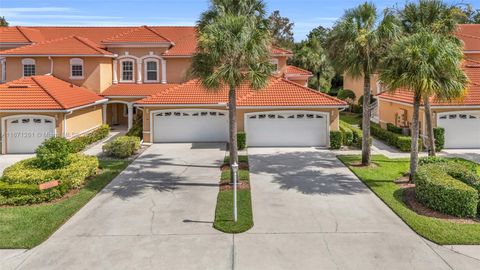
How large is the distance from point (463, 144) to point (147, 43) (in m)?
21.8

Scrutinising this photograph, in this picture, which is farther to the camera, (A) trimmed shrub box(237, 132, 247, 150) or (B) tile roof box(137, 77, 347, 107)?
(B) tile roof box(137, 77, 347, 107)

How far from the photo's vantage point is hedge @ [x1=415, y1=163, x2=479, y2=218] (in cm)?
1263

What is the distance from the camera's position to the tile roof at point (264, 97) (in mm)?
24375

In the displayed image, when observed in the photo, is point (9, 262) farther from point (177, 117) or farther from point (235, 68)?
point (177, 117)

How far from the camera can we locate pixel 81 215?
13188 millimetres

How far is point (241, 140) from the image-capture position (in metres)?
23.8

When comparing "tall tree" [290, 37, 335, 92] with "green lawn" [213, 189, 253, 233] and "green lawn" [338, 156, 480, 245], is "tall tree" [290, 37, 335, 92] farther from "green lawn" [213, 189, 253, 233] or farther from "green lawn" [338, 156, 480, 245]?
"green lawn" [213, 189, 253, 233]

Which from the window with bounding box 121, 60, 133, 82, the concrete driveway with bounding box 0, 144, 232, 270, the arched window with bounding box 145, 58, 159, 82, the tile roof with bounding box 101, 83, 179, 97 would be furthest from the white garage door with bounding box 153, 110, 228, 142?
the window with bounding box 121, 60, 133, 82

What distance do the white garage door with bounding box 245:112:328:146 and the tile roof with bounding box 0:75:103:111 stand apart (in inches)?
400

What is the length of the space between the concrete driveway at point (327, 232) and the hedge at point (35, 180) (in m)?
6.56

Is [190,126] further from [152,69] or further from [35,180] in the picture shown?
[35,180]

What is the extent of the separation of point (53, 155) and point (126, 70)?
1696cm

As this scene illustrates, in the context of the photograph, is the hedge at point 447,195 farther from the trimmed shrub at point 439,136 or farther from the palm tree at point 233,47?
the trimmed shrub at point 439,136

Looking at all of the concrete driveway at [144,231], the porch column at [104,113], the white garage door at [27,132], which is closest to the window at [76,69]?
the porch column at [104,113]
